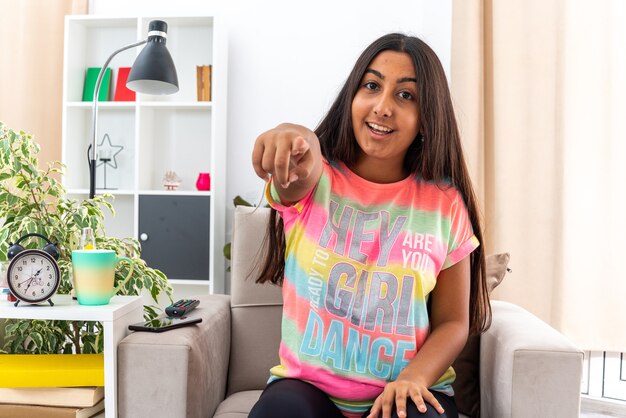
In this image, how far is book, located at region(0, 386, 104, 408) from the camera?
125 centimetres

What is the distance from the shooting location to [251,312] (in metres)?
1.66

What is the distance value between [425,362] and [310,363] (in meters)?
0.22

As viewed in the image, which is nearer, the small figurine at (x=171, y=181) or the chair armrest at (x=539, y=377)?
the chair armrest at (x=539, y=377)

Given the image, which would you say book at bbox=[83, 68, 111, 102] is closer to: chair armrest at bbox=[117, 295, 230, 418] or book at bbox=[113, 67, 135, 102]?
book at bbox=[113, 67, 135, 102]

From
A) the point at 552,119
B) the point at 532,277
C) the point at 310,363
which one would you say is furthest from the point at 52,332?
the point at 552,119

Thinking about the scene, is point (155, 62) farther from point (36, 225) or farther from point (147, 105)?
point (147, 105)

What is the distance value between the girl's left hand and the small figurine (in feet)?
7.36

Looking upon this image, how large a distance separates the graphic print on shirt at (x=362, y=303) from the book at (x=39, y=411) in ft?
1.65

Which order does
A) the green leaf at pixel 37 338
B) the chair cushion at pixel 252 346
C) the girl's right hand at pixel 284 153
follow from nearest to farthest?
the girl's right hand at pixel 284 153
the green leaf at pixel 37 338
the chair cushion at pixel 252 346

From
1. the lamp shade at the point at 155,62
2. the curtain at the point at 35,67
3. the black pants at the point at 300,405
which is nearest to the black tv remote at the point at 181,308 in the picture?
the black pants at the point at 300,405

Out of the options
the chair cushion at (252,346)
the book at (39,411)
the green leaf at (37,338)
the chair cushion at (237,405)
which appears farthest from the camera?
the chair cushion at (252,346)

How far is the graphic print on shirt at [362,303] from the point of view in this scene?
3.72 feet

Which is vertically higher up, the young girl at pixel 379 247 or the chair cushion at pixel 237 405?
the young girl at pixel 379 247

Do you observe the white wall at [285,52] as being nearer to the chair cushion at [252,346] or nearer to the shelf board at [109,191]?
the shelf board at [109,191]
